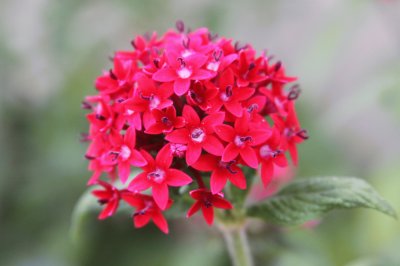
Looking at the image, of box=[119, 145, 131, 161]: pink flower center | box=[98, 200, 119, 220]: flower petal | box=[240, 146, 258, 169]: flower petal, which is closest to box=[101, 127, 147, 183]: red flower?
box=[119, 145, 131, 161]: pink flower center

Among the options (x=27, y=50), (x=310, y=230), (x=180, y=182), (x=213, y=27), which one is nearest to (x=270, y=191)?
(x=310, y=230)

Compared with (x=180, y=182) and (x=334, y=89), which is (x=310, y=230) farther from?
(x=334, y=89)

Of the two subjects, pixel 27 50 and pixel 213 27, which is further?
pixel 27 50

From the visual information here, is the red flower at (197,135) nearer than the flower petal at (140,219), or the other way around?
the red flower at (197,135)

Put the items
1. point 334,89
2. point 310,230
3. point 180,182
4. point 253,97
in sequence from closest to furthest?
point 180,182 < point 253,97 < point 310,230 < point 334,89

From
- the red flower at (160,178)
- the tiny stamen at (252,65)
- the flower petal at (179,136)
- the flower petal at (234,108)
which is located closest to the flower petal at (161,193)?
the red flower at (160,178)

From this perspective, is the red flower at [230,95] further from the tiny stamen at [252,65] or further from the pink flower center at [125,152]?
the pink flower center at [125,152]

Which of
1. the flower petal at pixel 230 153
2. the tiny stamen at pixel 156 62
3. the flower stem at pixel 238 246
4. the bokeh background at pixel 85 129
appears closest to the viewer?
the flower petal at pixel 230 153
